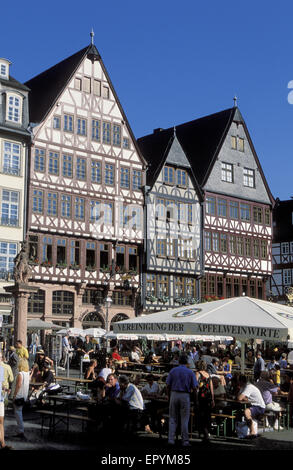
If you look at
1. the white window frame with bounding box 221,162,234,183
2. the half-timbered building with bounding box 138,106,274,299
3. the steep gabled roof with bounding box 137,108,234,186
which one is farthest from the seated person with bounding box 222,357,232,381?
the white window frame with bounding box 221,162,234,183

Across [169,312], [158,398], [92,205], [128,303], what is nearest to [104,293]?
[128,303]

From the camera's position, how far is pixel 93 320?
36.4 meters

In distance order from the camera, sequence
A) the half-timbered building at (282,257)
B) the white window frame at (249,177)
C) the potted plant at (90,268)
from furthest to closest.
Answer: the half-timbered building at (282,257) < the white window frame at (249,177) < the potted plant at (90,268)

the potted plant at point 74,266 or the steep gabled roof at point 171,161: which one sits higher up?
the steep gabled roof at point 171,161

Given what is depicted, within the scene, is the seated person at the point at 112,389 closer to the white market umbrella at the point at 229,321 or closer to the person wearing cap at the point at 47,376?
the white market umbrella at the point at 229,321

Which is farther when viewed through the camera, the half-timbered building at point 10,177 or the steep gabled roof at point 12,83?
the steep gabled roof at point 12,83

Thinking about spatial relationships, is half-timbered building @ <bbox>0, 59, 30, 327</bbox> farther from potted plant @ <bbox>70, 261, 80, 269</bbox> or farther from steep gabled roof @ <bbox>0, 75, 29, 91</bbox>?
potted plant @ <bbox>70, 261, 80, 269</bbox>

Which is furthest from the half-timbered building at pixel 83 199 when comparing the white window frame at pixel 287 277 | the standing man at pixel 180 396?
the standing man at pixel 180 396

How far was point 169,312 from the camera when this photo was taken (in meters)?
15.6

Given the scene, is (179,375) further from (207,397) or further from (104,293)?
(104,293)

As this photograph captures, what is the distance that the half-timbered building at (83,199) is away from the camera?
34469 millimetres

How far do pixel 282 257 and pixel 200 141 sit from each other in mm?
13466

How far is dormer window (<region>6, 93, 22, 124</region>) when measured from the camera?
114 feet

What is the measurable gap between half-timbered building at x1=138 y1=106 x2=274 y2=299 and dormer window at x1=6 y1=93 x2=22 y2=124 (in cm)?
920
